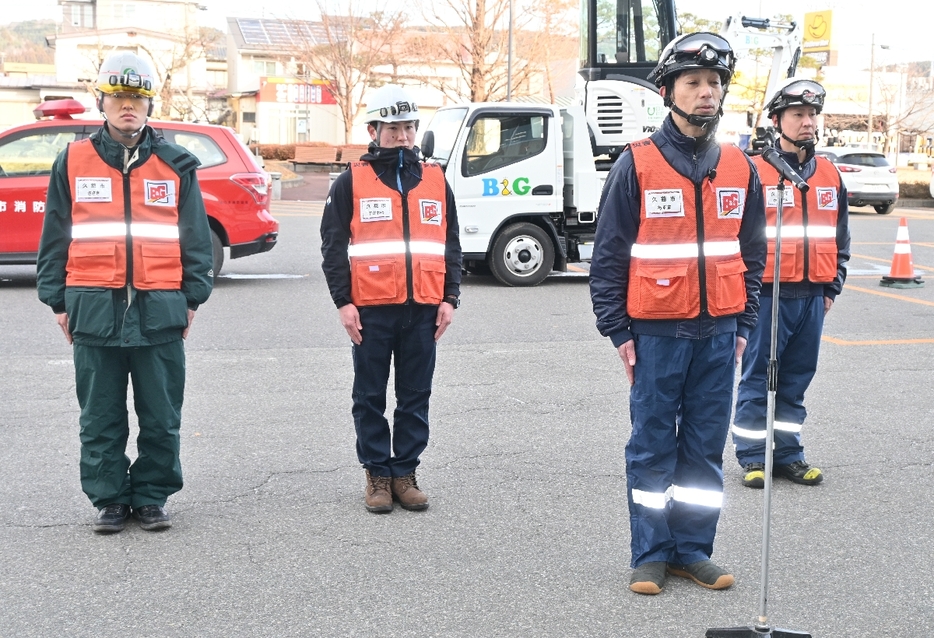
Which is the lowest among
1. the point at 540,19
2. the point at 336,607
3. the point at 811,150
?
the point at 336,607

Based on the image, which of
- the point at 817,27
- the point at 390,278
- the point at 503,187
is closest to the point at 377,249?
the point at 390,278

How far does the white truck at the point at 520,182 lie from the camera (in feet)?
42.6

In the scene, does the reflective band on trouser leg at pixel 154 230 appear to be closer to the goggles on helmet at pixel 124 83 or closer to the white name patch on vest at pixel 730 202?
the goggles on helmet at pixel 124 83

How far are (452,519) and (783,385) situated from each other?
1.97 metres

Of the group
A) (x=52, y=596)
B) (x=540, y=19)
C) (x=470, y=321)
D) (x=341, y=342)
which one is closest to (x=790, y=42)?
(x=470, y=321)

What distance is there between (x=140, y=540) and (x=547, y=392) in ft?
12.1

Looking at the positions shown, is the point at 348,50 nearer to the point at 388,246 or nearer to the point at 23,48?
the point at 388,246

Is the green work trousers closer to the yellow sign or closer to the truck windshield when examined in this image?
the truck windshield

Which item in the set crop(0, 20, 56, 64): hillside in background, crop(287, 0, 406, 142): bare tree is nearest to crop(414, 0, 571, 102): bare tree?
crop(287, 0, 406, 142): bare tree

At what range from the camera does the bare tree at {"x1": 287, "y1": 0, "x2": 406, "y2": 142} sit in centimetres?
4853

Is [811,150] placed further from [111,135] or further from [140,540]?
[140,540]

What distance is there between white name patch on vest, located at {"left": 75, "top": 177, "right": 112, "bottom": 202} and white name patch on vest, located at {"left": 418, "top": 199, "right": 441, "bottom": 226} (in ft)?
4.67

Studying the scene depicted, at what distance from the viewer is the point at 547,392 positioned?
25.7 feet

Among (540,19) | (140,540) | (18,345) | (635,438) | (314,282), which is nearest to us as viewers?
(635,438)
